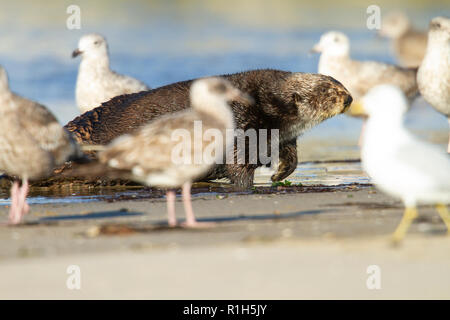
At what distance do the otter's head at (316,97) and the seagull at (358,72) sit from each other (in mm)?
6934

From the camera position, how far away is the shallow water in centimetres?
2120

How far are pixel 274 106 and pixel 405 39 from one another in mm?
15531

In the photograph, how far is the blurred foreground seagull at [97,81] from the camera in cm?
1492

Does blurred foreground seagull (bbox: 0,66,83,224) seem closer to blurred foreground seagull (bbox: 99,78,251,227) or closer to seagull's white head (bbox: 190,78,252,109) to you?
blurred foreground seagull (bbox: 99,78,251,227)

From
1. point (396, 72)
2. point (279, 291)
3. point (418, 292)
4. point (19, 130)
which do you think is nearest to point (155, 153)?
point (19, 130)

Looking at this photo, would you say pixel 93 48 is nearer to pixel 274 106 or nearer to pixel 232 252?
pixel 274 106

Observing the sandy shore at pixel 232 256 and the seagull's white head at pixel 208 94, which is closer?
the sandy shore at pixel 232 256

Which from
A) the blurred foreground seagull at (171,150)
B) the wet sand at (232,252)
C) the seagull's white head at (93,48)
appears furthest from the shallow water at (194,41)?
the blurred foreground seagull at (171,150)

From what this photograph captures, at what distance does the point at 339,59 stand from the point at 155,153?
12.6 m

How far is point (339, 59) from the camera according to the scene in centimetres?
1892

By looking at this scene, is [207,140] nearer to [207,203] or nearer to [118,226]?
[118,226]

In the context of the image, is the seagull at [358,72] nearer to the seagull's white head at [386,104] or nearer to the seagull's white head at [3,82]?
the seagull's white head at [386,104]

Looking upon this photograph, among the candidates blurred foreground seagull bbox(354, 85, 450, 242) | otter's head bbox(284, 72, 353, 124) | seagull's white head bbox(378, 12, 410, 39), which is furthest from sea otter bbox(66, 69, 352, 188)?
seagull's white head bbox(378, 12, 410, 39)

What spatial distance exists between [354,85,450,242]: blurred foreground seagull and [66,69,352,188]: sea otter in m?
4.57
